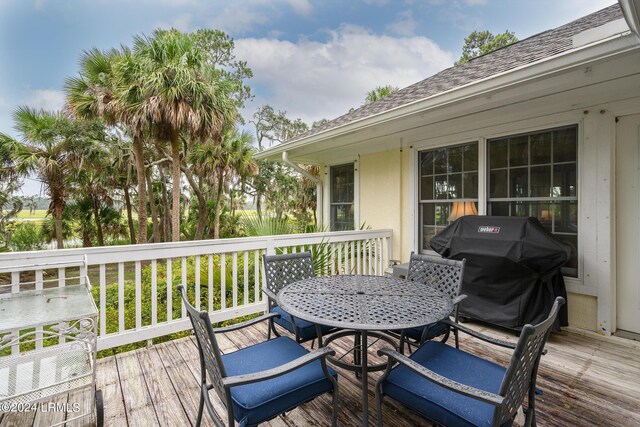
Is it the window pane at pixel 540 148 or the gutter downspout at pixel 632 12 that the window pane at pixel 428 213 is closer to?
the window pane at pixel 540 148

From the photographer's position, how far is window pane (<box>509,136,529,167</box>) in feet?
11.8

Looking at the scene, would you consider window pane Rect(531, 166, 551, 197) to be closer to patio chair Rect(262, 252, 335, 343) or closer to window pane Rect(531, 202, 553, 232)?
window pane Rect(531, 202, 553, 232)

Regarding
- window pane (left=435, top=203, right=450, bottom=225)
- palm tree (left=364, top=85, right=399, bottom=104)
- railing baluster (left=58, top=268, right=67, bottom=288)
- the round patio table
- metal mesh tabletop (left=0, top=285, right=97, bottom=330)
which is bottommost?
the round patio table

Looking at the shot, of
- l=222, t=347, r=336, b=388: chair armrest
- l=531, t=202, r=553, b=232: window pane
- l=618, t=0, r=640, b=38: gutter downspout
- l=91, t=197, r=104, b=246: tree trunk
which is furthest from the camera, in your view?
l=91, t=197, r=104, b=246: tree trunk

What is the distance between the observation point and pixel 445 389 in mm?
1451

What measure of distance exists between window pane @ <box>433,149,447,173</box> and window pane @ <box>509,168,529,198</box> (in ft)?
2.99

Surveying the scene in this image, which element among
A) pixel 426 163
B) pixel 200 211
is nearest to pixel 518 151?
pixel 426 163

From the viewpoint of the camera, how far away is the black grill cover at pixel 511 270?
2895mm

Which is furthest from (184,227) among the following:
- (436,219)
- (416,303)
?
(416,303)

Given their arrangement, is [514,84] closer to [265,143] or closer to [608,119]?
[608,119]

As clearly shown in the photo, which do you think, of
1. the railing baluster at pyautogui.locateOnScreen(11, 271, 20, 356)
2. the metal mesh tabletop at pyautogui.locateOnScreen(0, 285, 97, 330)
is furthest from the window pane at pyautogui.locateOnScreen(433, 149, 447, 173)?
the railing baluster at pyautogui.locateOnScreen(11, 271, 20, 356)

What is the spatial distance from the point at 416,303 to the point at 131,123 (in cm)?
790

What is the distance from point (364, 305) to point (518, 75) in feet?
7.73

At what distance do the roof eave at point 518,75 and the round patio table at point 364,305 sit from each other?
76.0 inches
